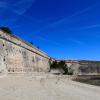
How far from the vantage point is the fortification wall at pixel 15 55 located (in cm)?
1883

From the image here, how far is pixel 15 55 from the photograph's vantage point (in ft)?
69.2

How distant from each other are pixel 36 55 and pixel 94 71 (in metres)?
22.6

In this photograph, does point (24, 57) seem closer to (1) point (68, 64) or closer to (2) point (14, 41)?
(2) point (14, 41)

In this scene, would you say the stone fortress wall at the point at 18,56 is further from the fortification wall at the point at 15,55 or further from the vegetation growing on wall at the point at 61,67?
the vegetation growing on wall at the point at 61,67

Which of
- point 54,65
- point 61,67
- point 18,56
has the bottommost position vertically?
Result: point 61,67

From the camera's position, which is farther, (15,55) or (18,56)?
(18,56)

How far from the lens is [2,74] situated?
17453 millimetres

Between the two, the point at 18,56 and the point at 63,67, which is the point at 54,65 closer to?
the point at 63,67

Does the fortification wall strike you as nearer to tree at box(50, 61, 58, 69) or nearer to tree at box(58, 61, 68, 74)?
tree at box(50, 61, 58, 69)

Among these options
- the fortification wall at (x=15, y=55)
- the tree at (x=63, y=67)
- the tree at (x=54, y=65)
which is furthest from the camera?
Result: the tree at (x=63, y=67)

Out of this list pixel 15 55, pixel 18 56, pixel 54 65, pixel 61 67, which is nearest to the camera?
pixel 15 55

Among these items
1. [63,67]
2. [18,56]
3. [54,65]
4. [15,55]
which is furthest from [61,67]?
[15,55]

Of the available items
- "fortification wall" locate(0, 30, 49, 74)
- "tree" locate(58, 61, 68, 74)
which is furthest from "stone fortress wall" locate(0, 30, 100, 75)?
"tree" locate(58, 61, 68, 74)

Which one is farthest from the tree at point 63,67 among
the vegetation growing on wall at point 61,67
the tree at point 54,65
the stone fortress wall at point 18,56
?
the stone fortress wall at point 18,56
